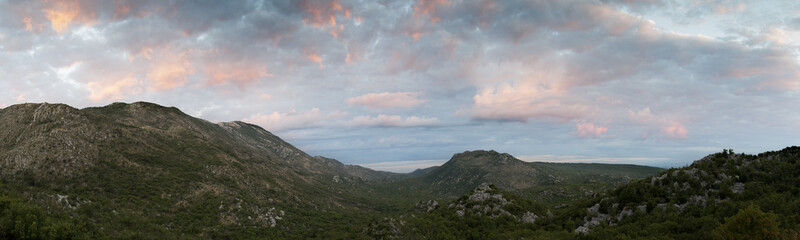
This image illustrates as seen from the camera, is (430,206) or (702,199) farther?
(430,206)

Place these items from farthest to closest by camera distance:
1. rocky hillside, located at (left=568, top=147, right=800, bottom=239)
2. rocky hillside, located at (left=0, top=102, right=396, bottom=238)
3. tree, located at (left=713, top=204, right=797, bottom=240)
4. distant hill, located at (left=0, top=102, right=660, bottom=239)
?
rocky hillside, located at (left=0, top=102, right=396, bottom=238), distant hill, located at (left=0, top=102, right=660, bottom=239), rocky hillside, located at (left=568, top=147, right=800, bottom=239), tree, located at (left=713, top=204, right=797, bottom=240)

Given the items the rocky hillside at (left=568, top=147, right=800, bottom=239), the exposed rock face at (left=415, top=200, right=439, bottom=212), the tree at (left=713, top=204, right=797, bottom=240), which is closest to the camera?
the tree at (left=713, top=204, right=797, bottom=240)

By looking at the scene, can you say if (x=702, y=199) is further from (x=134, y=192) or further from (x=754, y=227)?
(x=134, y=192)

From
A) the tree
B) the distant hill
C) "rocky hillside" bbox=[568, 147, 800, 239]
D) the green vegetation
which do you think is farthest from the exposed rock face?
the tree

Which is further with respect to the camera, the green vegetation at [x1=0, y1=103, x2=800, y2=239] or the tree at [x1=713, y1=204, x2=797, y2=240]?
the green vegetation at [x1=0, y1=103, x2=800, y2=239]

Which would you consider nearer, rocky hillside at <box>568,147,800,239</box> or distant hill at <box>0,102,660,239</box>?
rocky hillside at <box>568,147,800,239</box>

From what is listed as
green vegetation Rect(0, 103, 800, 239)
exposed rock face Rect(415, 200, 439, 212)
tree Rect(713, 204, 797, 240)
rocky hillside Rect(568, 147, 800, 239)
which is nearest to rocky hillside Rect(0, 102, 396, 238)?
green vegetation Rect(0, 103, 800, 239)

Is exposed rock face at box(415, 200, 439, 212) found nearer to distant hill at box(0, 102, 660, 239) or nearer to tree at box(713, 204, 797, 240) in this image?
distant hill at box(0, 102, 660, 239)

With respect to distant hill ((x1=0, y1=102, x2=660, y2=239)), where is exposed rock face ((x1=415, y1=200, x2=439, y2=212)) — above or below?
below

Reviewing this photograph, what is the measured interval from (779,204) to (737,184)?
1165 centimetres

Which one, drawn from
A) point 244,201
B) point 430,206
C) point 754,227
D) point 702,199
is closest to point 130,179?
point 244,201

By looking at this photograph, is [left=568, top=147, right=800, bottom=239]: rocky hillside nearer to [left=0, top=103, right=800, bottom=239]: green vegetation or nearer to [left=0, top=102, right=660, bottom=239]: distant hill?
[left=0, top=103, right=800, bottom=239]: green vegetation

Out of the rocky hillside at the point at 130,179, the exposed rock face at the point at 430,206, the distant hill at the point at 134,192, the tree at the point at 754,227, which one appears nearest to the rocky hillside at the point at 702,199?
the tree at the point at 754,227

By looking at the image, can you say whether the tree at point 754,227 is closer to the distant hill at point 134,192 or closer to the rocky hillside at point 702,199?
the rocky hillside at point 702,199
